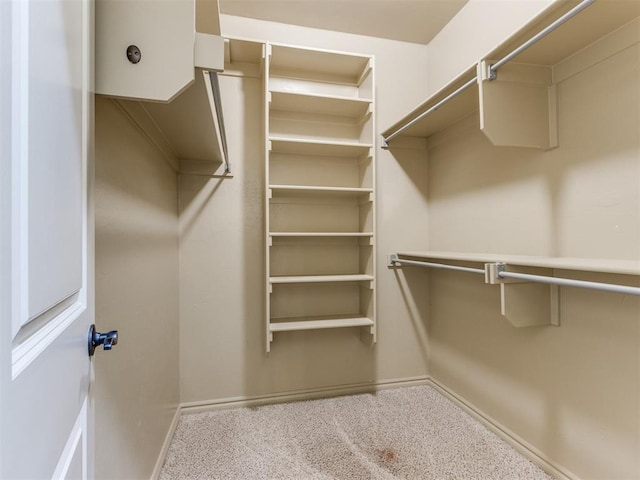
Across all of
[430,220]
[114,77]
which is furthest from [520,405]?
[114,77]

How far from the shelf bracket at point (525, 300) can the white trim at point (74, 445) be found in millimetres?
1431

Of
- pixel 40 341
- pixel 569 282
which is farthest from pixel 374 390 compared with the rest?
pixel 40 341

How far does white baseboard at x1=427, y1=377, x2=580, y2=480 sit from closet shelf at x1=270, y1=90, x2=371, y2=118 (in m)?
1.98

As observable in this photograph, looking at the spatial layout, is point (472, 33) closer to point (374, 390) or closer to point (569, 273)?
point (569, 273)

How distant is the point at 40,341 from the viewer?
1.34 ft

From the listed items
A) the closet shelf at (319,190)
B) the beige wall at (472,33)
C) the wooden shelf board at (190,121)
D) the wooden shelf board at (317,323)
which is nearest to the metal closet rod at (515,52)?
the beige wall at (472,33)

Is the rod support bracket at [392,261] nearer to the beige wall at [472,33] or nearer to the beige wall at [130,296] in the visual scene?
the beige wall at [472,33]

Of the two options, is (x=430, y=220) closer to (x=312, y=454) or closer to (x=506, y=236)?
(x=506, y=236)

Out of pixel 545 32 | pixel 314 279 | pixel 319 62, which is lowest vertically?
pixel 314 279

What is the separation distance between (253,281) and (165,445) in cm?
97

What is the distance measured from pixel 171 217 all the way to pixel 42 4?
1.52 meters

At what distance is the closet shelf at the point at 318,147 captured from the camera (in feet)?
6.50

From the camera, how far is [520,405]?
1.62 meters

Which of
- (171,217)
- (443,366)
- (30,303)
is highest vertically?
(171,217)
